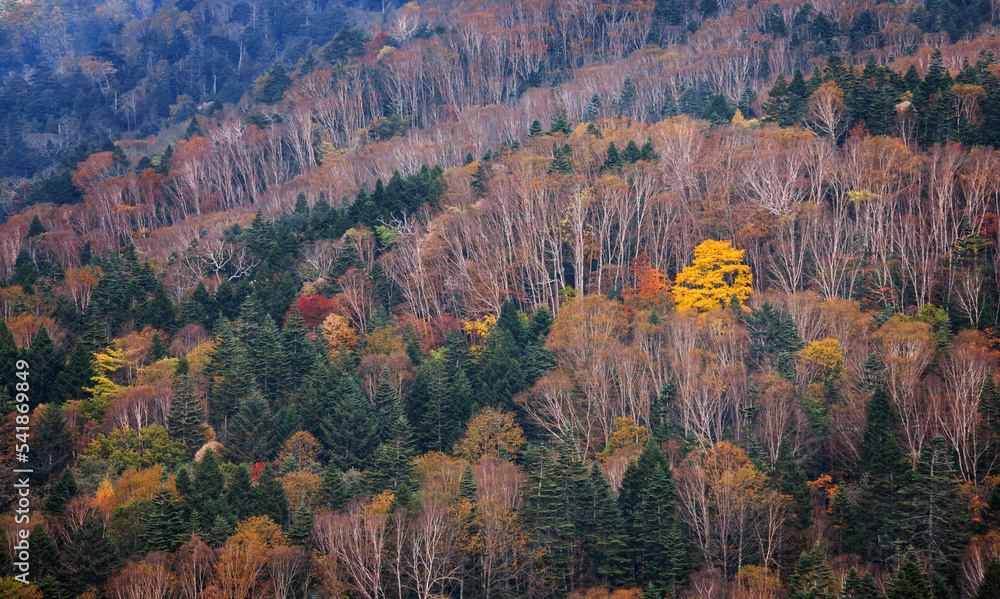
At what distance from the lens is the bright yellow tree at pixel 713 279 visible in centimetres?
5978

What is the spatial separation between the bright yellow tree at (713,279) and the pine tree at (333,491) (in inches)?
976

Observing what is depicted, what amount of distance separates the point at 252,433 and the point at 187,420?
420cm

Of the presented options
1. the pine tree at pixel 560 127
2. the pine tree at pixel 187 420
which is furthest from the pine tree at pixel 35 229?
the pine tree at pixel 560 127

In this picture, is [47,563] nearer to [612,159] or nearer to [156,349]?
[156,349]

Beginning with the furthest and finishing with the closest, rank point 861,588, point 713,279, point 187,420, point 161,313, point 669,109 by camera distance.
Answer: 1. point 669,109
2. point 161,313
3. point 713,279
4. point 187,420
5. point 861,588

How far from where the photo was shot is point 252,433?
54188mm

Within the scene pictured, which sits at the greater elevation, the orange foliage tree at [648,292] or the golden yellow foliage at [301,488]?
the orange foliage tree at [648,292]

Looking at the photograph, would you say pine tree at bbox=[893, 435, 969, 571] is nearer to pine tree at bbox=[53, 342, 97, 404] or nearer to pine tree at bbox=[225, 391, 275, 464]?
pine tree at bbox=[225, 391, 275, 464]

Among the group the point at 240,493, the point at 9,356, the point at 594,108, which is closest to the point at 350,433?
the point at 240,493

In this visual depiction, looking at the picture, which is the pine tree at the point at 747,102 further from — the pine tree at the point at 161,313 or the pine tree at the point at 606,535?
the pine tree at the point at 161,313

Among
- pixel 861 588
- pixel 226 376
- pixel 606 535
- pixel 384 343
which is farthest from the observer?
pixel 384 343

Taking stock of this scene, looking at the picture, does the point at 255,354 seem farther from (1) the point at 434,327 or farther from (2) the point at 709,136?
(2) the point at 709,136

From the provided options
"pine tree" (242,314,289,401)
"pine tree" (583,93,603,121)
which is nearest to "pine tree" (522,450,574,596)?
"pine tree" (242,314,289,401)

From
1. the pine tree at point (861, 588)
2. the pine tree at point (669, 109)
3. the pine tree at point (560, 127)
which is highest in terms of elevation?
the pine tree at point (560, 127)
